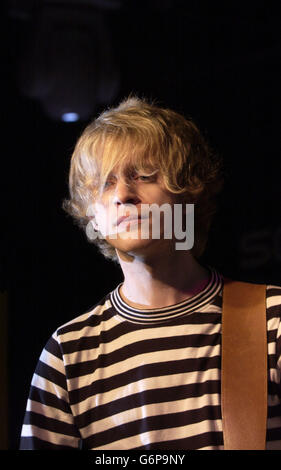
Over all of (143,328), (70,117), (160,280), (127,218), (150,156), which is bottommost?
(143,328)

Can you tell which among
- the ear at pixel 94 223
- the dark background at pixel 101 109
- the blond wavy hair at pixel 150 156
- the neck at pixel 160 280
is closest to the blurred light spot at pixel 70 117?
the dark background at pixel 101 109

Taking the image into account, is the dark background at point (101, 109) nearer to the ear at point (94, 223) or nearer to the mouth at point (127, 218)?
the ear at point (94, 223)

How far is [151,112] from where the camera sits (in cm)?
158

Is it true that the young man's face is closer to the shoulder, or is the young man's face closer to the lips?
the lips

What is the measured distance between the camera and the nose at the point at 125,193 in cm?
146

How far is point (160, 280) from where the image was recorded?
154 centimetres

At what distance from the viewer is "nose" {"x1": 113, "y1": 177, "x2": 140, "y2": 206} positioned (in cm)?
146

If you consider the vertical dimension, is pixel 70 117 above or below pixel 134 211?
above

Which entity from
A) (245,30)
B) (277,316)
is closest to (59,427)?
(277,316)

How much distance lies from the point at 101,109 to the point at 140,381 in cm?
81

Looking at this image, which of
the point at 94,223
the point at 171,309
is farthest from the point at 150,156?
the point at 171,309

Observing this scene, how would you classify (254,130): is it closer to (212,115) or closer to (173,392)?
(212,115)

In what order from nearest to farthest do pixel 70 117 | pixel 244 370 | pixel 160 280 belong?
pixel 244 370 < pixel 160 280 < pixel 70 117

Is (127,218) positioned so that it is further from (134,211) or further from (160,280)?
(160,280)
